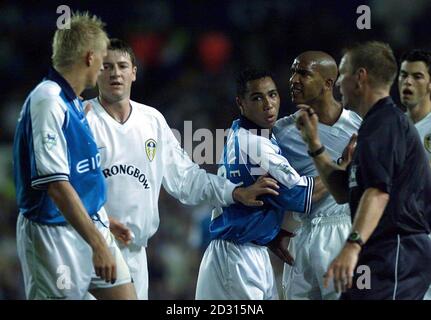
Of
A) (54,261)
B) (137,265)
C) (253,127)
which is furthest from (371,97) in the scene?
(137,265)

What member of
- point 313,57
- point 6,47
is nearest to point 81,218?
point 313,57

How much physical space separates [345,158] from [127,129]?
1435mm

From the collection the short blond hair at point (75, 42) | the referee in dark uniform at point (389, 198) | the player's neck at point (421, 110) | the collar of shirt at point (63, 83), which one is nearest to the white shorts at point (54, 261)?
the collar of shirt at point (63, 83)

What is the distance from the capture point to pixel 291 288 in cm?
589

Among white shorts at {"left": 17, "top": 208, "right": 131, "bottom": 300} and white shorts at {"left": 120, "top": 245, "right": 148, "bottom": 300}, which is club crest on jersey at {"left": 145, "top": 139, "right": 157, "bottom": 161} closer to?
white shorts at {"left": 120, "top": 245, "right": 148, "bottom": 300}

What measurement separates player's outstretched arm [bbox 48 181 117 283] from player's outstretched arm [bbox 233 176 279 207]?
1272mm

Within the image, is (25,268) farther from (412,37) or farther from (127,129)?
(412,37)

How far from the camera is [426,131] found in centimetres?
630

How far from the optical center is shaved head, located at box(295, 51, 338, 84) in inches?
236

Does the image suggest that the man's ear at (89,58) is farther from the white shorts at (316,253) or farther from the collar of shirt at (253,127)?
the white shorts at (316,253)

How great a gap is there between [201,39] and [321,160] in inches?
291

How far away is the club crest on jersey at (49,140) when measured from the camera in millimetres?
4750

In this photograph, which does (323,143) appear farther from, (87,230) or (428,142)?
(87,230)
